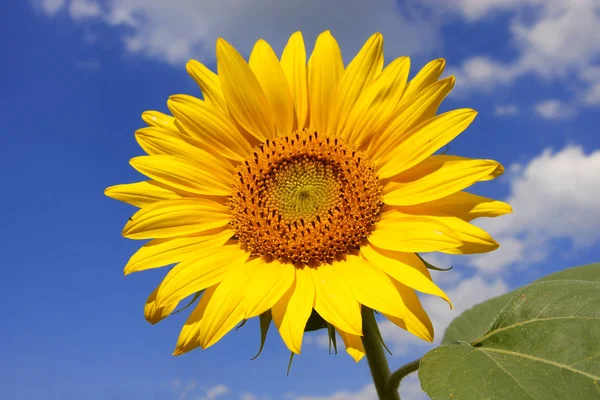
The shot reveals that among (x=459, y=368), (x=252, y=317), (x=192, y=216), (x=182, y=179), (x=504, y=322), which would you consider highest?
(x=182, y=179)

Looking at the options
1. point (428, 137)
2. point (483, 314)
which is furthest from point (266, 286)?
point (483, 314)

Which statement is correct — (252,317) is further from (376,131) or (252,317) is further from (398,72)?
(398,72)

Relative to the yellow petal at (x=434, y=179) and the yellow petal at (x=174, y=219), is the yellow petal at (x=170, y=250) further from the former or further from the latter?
the yellow petal at (x=434, y=179)

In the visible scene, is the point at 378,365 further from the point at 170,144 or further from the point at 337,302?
the point at 170,144

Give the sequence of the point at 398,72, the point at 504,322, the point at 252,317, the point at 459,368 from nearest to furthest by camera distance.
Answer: the point at 459,368, the point at 252,317, the point at 504,322, the point at 398,72

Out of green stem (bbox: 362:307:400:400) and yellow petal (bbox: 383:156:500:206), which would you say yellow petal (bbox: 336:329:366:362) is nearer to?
green stem (bbox: 362:307:400:400)

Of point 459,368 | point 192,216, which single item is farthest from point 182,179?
point 459,368

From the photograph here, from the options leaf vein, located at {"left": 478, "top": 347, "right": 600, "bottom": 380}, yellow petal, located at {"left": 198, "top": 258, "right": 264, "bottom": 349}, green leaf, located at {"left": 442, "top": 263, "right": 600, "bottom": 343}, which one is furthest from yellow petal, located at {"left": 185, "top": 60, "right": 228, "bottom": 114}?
green leaf, located at {"left": 442, "top": 263, "right": 600, "bottom": 343}
